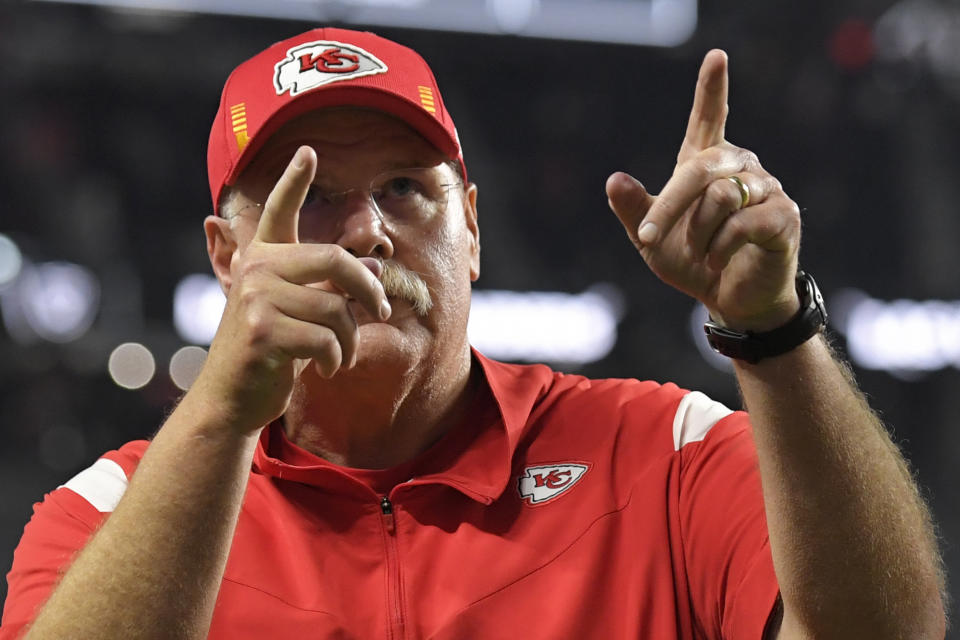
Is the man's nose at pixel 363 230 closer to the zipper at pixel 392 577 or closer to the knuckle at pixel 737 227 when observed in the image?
the zipper at pixel 392 577

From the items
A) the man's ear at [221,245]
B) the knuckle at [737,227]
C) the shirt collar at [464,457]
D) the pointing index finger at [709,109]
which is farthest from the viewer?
the man's ear at [221,245]

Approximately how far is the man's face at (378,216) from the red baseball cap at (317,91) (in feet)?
0.08

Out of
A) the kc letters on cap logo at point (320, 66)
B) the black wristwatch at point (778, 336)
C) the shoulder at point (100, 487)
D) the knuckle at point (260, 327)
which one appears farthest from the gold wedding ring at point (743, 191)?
the shoulder at point (100, 487)

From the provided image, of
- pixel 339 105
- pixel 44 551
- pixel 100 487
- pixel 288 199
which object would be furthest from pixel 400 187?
pixel 44 551

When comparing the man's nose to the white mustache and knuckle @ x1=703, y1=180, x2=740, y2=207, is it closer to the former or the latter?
the white mustache

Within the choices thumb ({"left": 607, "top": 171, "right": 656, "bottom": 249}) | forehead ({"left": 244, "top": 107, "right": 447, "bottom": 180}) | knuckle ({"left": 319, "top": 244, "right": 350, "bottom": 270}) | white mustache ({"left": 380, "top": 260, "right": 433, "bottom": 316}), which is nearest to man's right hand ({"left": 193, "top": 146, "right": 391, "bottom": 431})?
knuckle ({"left": 319, "top": 244, "right": 350, "bottom": 270})

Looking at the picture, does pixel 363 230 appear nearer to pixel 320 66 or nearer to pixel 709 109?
pixel 320 66

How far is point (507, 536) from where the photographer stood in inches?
53.9

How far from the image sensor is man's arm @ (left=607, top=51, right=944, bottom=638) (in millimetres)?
1041

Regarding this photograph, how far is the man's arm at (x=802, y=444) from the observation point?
1041mm

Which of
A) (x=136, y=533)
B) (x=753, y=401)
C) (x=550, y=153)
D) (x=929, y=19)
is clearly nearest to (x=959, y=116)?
(x=929, y=19)

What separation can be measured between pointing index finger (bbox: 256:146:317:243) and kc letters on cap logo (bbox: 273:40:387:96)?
1.61 ft

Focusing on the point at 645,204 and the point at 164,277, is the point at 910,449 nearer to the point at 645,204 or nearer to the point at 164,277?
the point at 164,277

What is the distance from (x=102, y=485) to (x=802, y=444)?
36.8 inches
